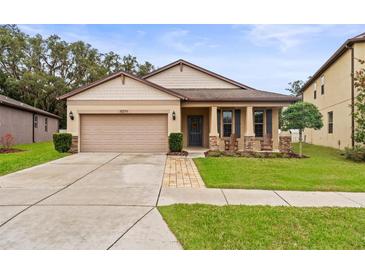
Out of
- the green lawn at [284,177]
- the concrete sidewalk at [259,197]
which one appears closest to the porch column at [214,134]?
the green lawn at [284,177]

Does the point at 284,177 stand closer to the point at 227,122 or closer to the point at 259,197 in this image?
the point at 259,197

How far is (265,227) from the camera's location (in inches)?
156

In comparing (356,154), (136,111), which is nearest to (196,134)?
(136,111)

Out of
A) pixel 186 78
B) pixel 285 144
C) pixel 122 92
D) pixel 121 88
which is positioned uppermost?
pixel 186 78

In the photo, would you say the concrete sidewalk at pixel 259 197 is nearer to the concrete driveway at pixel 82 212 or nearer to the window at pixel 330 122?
the concrete driveway at pixel 82 212

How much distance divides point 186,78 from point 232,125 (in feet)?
16.2

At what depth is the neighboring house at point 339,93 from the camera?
13984 mm

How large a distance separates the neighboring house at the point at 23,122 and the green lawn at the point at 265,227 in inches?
703

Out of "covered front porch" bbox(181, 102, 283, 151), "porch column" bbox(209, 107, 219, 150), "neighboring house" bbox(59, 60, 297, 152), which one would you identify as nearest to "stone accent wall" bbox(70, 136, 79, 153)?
"neighboring house" bbox(59, 60, 297, 152)

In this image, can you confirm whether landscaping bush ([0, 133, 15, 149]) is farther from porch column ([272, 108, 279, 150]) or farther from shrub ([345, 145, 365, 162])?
shrub ([345, 145, 365, 162])

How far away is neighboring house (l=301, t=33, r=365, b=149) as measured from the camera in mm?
13984

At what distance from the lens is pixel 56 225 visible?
402 cm

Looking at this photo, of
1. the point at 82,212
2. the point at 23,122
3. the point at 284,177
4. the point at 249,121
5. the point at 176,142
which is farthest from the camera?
the point at 23,122
